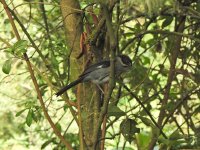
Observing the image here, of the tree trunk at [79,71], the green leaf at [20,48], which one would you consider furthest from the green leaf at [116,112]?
the green leaf at [20,48]

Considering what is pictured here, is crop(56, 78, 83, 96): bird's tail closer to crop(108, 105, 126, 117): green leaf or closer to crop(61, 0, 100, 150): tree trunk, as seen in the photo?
crop(61, 0, 100, 150): tree trunk

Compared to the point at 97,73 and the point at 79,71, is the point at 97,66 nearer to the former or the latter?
the point at 97,73

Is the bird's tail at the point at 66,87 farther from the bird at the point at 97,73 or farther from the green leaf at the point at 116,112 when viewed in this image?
the green leaf at the point at 116,112

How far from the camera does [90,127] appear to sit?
1458 mm

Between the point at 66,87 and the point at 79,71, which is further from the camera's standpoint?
the point at 79,71

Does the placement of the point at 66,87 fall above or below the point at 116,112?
above

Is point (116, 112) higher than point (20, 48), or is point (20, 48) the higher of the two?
point (20, 48)

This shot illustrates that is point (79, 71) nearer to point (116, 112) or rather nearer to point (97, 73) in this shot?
point (97, 73)

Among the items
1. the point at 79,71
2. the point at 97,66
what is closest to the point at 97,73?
Result: the point at 97,66

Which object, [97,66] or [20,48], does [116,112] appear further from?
[20,48]

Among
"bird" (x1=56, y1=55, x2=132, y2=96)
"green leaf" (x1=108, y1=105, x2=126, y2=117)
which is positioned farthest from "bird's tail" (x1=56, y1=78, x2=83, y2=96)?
"green leaf" (x1=108, y1=105, x2=126, y2=117)

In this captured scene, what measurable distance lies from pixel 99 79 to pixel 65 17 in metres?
0.22

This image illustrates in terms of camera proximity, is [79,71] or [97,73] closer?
[97,73]

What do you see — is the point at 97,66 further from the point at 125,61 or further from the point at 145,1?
the point at 145,1
